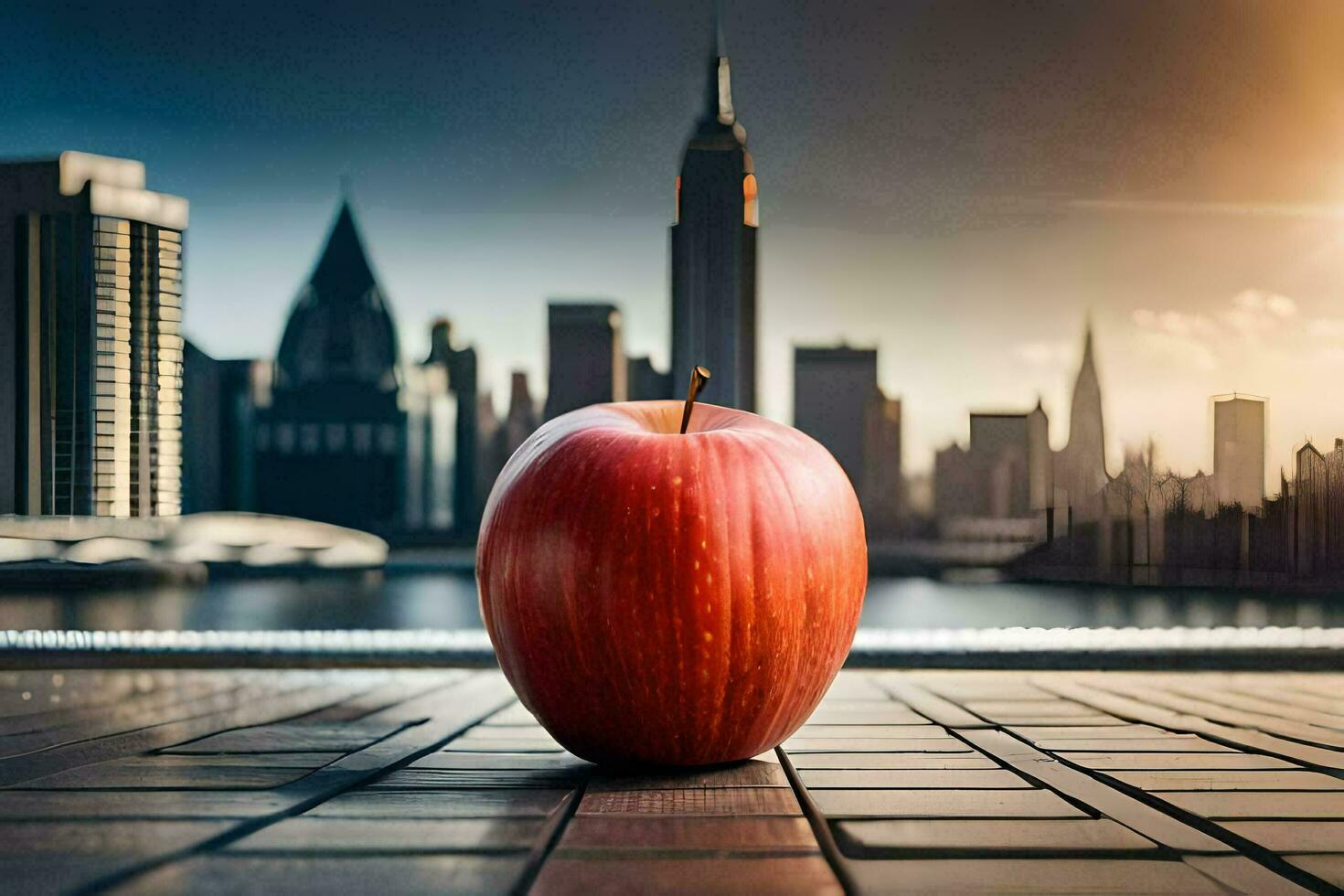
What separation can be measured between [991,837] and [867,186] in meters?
2.25

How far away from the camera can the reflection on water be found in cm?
282

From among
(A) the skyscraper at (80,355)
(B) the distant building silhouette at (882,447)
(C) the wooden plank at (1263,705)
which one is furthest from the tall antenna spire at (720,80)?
(C) the wooden plank at (1263,705)

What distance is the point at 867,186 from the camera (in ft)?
9.64

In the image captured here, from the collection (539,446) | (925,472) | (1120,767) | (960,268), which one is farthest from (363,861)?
(960,268)

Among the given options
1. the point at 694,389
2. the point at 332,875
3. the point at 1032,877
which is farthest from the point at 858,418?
the point at 332,875

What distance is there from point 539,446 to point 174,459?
1.98 metres

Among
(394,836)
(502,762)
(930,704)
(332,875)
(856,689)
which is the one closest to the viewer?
(332,875)

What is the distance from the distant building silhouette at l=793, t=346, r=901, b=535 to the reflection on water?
290 mm

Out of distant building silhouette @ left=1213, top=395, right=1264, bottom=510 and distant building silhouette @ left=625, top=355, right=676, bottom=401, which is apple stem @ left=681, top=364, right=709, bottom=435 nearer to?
distant building silhouette @ left=625, top=355, right=676, bottom=401

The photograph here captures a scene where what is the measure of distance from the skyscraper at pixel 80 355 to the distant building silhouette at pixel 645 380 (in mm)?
1327

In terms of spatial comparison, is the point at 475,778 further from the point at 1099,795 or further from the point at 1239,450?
the point at 1239,450

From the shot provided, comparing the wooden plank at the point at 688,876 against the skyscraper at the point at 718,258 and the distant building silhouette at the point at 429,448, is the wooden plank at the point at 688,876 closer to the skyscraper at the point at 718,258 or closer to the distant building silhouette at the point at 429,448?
the skyscraper at the point at 718,258

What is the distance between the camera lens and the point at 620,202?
2934mm

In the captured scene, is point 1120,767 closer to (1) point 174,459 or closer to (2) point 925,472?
(2) point 925,472
